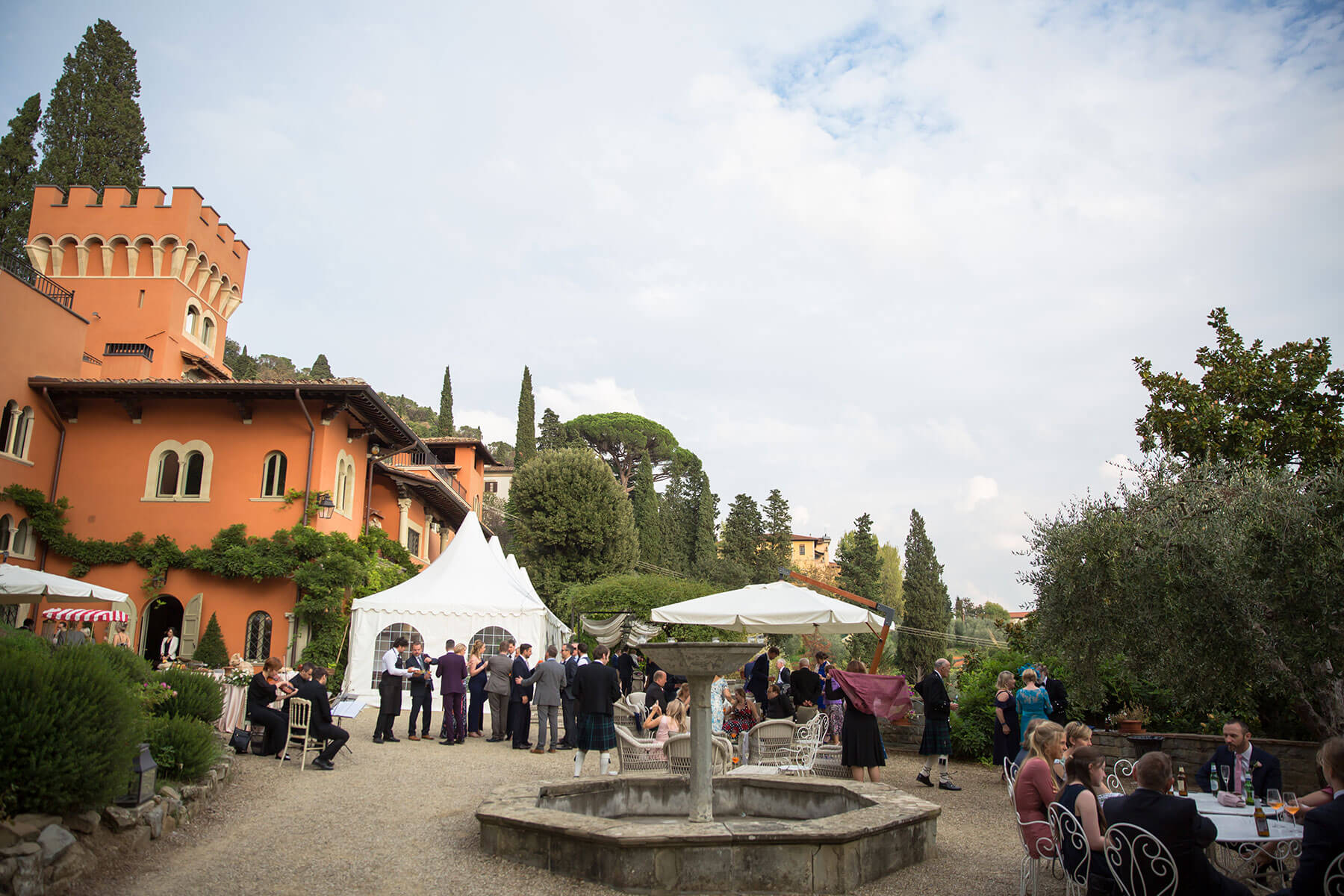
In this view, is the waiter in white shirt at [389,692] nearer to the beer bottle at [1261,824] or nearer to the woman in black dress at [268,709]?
the woman in black dress at [268,709]

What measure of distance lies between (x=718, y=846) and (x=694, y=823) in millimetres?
569

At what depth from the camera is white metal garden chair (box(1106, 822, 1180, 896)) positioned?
4.16 metres

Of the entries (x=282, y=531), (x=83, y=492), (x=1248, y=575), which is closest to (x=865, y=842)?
(x=1248, y=575)

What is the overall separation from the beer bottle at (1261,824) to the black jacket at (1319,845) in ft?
3.32

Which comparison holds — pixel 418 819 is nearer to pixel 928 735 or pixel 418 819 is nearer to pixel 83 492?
pixel 928 735

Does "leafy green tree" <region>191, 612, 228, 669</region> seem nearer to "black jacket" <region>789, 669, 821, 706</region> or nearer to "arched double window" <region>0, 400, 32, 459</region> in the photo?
"arched double window" <region>0, 400, 32, 459</region>

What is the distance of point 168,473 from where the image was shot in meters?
19.4

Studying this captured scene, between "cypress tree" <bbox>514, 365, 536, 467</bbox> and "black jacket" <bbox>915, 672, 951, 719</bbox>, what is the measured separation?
3972cm

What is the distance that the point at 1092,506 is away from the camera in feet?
28.8

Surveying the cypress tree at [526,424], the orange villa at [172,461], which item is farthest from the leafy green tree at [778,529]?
the orange villa at [172,461]

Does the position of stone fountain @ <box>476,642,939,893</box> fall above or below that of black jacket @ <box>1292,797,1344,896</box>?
below

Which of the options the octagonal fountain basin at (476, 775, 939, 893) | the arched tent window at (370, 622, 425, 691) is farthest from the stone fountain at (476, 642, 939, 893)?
the arched tent window at (370, 622, 425, 691)

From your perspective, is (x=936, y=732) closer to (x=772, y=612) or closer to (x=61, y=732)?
(x=772, y=612)

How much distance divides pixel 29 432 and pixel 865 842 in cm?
2062
